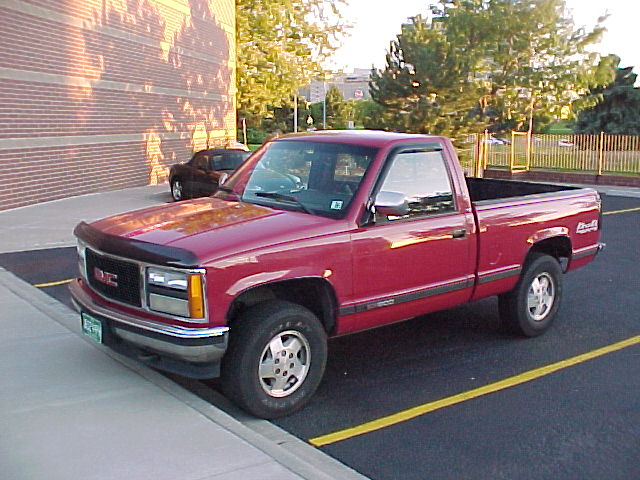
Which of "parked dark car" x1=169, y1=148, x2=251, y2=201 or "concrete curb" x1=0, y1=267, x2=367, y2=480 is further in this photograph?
"parked dark car" x1=169, y1=148, x2=251, y2=201

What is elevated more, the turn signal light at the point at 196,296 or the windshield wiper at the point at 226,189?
the windshield wiper at the point at 226,189

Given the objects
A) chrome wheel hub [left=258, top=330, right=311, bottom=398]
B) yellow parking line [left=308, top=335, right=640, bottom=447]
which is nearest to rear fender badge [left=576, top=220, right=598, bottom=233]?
yellow parking line [left=308, top=335, right=640, bottom=447]

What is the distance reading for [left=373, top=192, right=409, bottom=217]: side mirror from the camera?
5.39 m

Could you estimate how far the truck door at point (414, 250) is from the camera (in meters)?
5.36

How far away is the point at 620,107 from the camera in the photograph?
36.5 m

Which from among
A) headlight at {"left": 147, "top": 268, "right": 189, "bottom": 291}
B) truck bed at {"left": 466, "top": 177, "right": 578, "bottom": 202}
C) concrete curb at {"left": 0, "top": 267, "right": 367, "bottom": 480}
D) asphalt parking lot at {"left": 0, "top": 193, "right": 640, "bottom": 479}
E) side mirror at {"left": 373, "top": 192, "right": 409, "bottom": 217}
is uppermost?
side mirror at {"left": 373, "top": 192, "right": 409, "bottom": 217}

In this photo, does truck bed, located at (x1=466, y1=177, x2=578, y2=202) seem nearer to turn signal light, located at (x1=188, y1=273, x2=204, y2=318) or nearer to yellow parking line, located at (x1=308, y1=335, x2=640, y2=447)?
yellow parking line, located at (x1=308, y1=335, x2=640, y2=447)

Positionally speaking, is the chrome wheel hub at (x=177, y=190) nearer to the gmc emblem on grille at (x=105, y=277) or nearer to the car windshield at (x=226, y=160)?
the car windshield at (x=226, y=160)

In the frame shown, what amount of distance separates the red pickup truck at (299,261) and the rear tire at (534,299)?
2 cm

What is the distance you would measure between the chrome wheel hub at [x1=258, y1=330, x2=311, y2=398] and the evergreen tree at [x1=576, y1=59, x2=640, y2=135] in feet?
113

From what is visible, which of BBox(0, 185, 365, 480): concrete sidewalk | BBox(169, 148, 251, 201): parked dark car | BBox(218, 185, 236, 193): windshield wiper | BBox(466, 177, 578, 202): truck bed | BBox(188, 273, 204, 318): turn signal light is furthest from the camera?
BBox(169, 148, 251, 201): parked dark car

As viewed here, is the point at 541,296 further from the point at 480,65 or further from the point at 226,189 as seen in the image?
the point at 480,65

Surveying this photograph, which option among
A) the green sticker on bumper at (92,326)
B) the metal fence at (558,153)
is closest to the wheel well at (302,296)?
the green sticker on bumper at (92,326)

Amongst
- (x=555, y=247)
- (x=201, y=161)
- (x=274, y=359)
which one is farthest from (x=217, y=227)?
(x=201, y=161)
